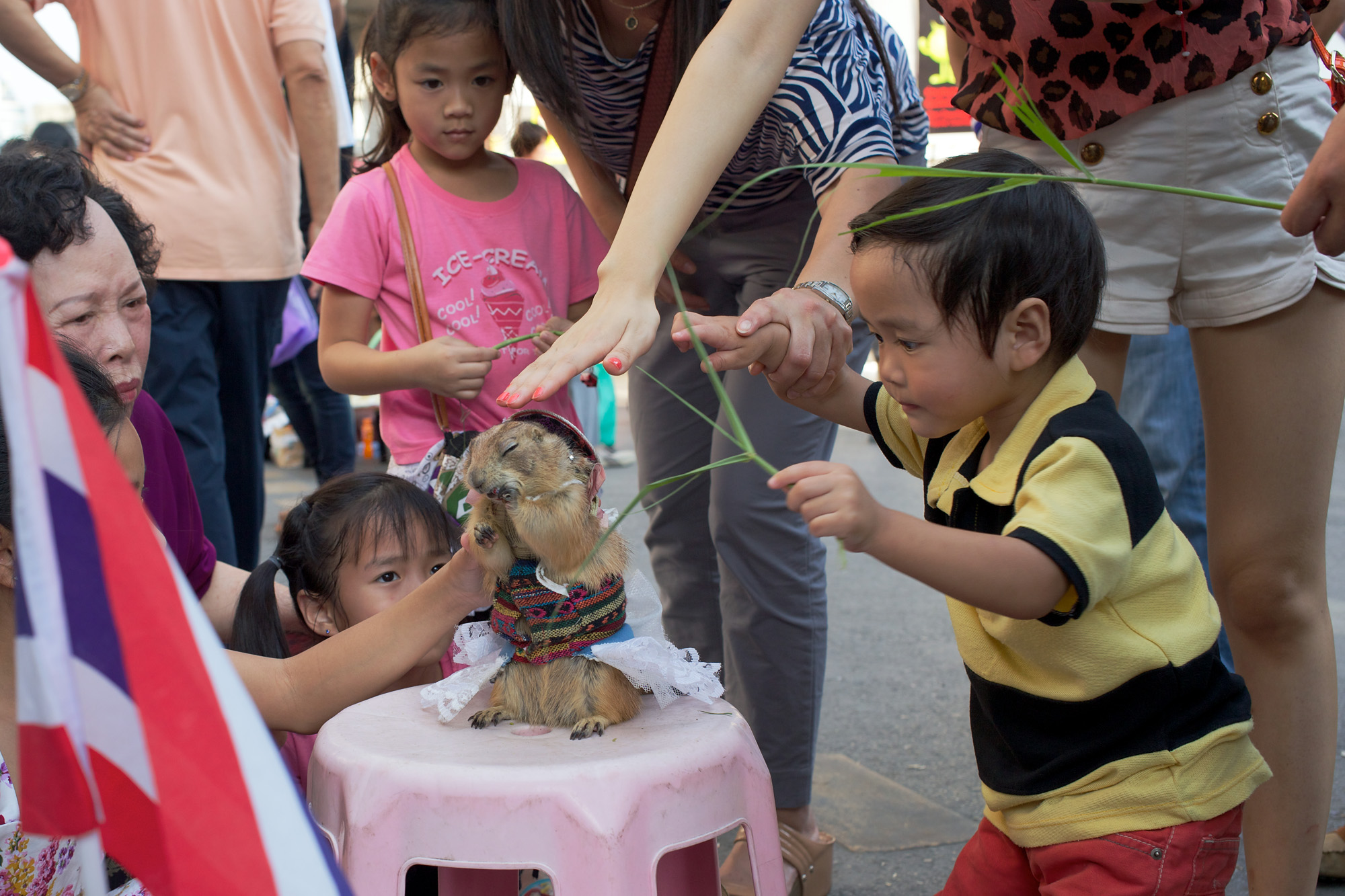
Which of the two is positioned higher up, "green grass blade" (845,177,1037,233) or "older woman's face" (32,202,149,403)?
"green grass blade" (845,177,1037,233)

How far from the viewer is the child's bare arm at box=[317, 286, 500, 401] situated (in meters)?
1.80

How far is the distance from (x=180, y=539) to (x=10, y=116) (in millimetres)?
7232

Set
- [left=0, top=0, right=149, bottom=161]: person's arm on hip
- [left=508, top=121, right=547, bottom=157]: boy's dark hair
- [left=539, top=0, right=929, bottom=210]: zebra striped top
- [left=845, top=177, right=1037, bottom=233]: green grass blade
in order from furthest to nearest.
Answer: [left=508, top=121, right=547, bottom=157]: boy's dark hair, [left=0, top=0, right=149, bottom=161]: person's arm on hip, [left=539, top=0, right=929, bottom=210]: zebra striped top, [left=845, top=177, right=1037, bottom=233]: green grass blade

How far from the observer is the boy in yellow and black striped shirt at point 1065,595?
3.65 ft

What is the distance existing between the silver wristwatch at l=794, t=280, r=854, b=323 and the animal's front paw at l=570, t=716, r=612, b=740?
58 cm

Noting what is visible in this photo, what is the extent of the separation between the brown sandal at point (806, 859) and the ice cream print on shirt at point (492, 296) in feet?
3.06

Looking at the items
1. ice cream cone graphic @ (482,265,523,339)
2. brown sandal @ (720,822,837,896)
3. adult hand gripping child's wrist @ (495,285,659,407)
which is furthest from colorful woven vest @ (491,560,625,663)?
ice cream cone graphic @ (482,265,523,339)

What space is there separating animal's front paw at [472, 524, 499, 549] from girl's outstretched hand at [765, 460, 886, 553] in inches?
15.7

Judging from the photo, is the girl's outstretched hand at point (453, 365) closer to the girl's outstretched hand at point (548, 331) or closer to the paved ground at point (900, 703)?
the girl's outstretched hand at point (548, 331)

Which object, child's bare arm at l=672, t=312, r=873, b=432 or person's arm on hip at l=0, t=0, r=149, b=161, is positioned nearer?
child's bare arm at l=672, t=312, r=873, b=432

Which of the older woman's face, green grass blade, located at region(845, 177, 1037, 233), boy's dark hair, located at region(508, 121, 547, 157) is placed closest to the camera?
green grass blade, located at region(845, 177, 1037, 233)

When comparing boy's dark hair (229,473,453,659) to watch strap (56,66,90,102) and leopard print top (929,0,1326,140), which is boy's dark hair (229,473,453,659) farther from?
watch strap (56,66,90,102)

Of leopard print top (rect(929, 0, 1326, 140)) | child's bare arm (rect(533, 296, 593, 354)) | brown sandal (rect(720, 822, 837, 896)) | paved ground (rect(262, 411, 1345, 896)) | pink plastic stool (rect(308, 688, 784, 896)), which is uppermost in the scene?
leopard print top (rect(929, 0, 1326, 140))

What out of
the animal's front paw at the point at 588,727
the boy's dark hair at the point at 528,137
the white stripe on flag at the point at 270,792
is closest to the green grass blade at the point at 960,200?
the animal's front paw at the point at 588,727
